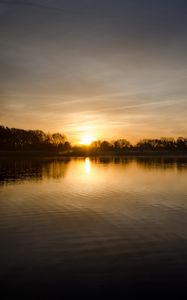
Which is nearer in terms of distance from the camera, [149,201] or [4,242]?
[4,242]

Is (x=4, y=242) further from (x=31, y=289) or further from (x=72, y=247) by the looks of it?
(x=31, y=289)

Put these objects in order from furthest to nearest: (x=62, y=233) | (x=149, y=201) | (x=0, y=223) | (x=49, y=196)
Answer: (x=49, y=196) → (x=149, y=201) → (x=0, y=223) → (x=62, y=233)

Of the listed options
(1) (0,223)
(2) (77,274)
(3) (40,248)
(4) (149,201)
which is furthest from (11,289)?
(4) (149,201)

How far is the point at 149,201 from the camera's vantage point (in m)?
38.0

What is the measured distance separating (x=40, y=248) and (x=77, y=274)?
4.82 m

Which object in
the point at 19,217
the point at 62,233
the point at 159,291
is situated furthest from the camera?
the point at 19,217

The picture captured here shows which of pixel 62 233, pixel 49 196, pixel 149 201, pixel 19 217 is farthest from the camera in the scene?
pixel 49 196

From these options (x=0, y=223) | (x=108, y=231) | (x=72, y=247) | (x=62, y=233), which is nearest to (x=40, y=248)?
(x=72, y=247)

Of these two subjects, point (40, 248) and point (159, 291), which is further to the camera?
point (40, 248)

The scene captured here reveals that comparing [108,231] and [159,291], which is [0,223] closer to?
[108,231]

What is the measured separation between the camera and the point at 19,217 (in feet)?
96.4

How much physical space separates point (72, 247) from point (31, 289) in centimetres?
616

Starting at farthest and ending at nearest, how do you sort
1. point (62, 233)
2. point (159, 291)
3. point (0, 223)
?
1. point (0, 223)
2. point (62, 233)
3. point (159, 291)

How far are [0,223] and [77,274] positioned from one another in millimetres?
12501
